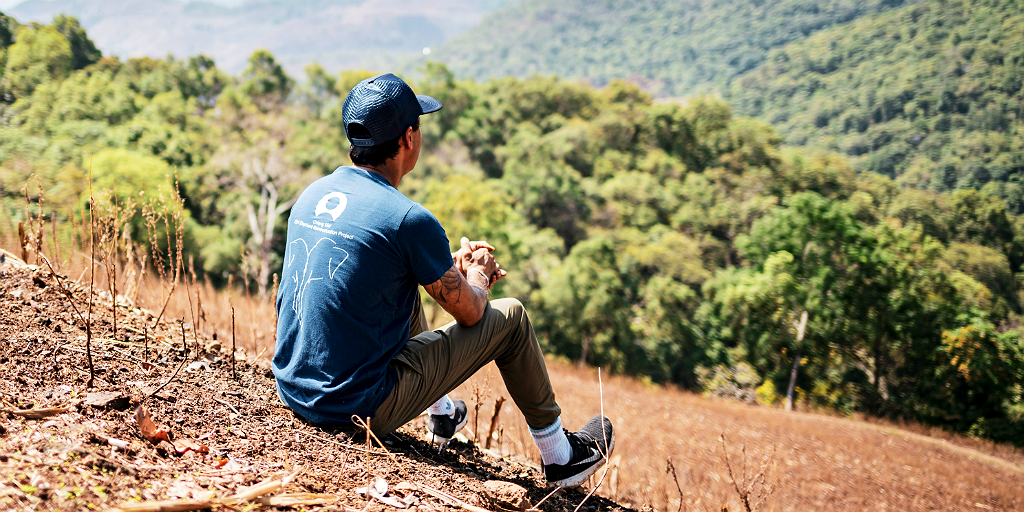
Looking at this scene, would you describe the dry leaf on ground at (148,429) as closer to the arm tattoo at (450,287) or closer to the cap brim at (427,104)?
the arm tattoo at (450,287)

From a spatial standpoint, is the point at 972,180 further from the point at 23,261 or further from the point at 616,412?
the point at 23,261

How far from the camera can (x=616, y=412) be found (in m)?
9.73

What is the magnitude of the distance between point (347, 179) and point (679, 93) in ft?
445

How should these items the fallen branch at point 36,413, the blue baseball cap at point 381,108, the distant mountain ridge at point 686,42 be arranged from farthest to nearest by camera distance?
the distant mountain ridge at point 686,42 < the blue baseball cap at point 381,108 < the fallen branch at point 36,413

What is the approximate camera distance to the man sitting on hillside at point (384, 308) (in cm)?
185

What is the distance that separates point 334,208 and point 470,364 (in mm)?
735

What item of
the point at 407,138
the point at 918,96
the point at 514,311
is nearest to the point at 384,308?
the point at 514,311

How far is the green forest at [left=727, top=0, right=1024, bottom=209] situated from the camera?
50062mm

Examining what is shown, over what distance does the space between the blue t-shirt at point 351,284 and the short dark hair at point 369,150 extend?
0.07 m

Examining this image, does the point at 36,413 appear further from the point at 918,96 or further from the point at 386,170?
the point at 918,96

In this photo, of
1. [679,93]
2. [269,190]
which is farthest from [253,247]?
[679,93]

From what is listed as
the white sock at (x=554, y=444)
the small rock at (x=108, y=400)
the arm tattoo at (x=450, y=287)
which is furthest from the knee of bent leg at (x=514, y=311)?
the small rock at (x=108, y=400)

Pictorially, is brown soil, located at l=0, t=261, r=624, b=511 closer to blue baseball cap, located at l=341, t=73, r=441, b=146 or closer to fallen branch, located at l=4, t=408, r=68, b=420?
fallen branch, located at l=4, t=408, r=68, b=420

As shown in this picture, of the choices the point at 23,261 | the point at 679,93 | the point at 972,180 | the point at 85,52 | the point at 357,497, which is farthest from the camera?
the point at 679,93
